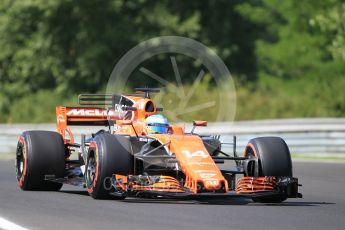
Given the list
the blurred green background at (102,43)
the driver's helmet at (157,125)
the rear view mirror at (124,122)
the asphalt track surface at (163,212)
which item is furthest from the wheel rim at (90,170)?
the blurred green background at (102,43)

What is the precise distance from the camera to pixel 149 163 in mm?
14477

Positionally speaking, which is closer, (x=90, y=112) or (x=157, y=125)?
(x=157, y=125)

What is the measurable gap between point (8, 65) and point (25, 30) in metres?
2.37

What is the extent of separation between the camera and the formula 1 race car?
13734 millimetres

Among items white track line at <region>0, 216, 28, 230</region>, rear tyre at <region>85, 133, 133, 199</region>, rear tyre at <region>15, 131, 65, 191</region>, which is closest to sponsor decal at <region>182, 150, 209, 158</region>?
rear tyre at <region>85, 133, 133, 199</region>

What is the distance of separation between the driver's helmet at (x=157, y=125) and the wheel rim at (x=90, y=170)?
42.2 inches

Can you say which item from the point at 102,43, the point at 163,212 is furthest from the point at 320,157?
the point at 102,43

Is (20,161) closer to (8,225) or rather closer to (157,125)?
(157,125)

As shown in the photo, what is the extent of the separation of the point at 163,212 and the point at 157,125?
2.86 meters

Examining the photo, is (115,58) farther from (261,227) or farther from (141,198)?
(261,227)

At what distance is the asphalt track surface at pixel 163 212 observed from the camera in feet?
37.3

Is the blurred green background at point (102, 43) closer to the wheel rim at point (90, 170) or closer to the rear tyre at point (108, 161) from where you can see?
the wheel rim at point (90, 170)

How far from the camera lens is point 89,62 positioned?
158 feet


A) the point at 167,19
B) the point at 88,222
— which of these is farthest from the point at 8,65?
the point at 88,222
